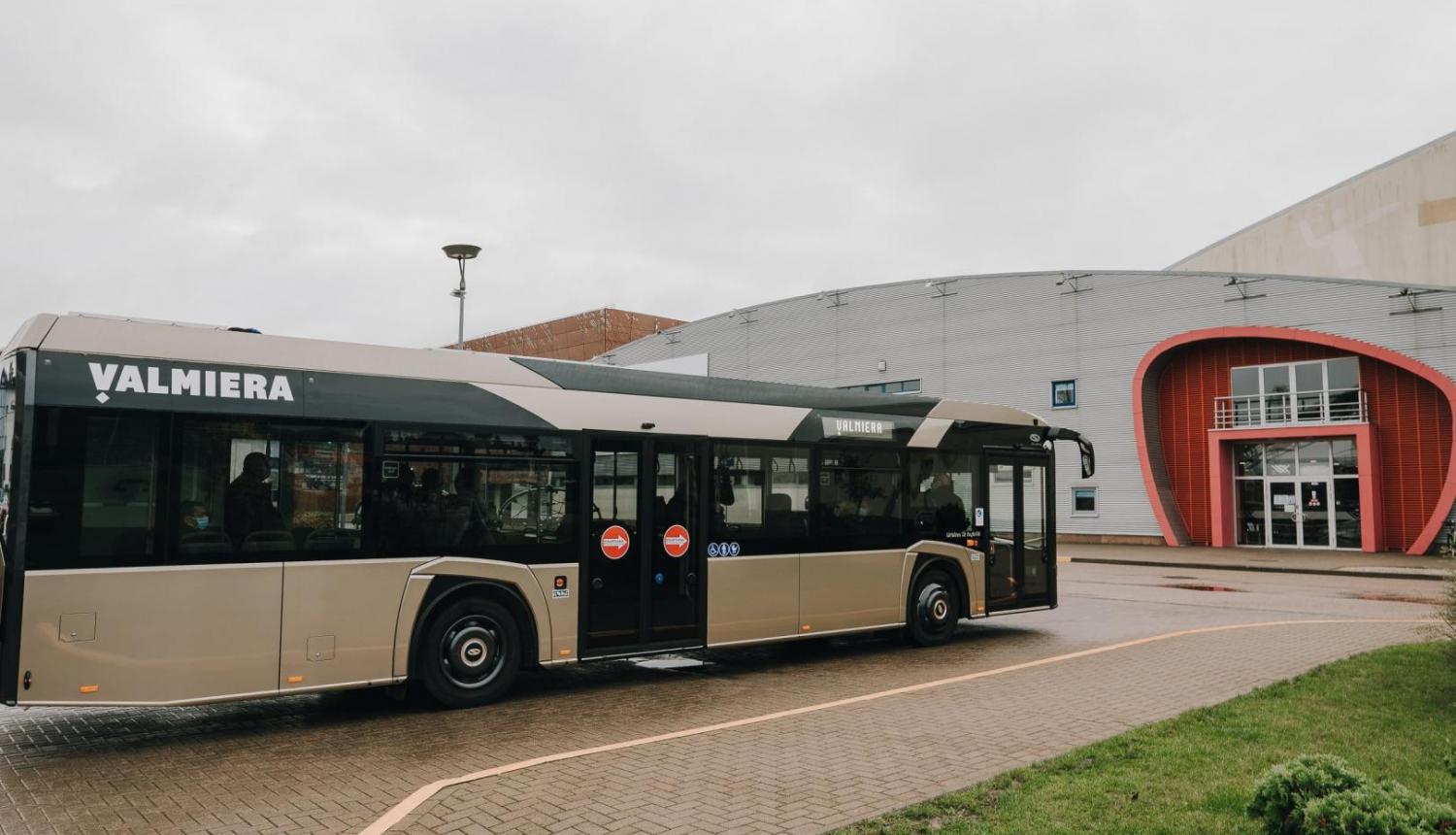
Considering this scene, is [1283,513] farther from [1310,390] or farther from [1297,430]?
[1310,390]

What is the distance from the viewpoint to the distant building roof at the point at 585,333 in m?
55.2

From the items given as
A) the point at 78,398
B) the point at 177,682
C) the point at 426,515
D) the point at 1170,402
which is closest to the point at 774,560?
the point at 426,515

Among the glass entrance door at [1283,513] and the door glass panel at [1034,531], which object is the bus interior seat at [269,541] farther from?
the glass entrance door at [1283,513]

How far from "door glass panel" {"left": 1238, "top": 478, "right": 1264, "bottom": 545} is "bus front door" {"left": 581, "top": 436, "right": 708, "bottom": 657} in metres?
29.2

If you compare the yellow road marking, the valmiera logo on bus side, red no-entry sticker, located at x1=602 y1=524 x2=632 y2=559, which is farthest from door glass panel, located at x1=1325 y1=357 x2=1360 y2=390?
the valmiera logo on bus side

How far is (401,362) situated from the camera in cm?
814

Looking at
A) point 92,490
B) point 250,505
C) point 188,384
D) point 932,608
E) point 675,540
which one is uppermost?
point 188,384

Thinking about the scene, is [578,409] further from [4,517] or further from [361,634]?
[4,517]

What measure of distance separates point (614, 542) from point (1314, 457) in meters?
29.8

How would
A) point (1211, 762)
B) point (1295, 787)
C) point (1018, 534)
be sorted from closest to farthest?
point (1295, 787) < point (1211, 762) < point (1018, 534)

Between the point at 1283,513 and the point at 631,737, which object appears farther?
the point at 1283,513

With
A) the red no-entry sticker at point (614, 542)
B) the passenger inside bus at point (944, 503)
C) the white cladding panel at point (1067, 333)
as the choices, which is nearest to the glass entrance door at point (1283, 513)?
the white cladding panel at point (1067, 333)

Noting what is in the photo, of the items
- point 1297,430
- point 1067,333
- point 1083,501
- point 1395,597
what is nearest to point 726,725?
point 1395,597

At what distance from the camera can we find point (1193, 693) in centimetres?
870
